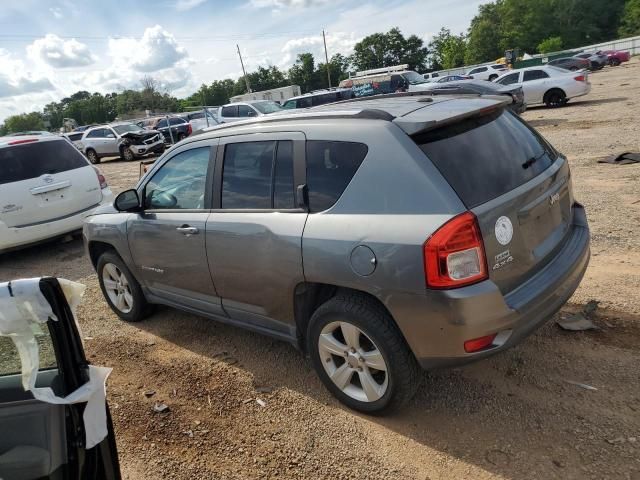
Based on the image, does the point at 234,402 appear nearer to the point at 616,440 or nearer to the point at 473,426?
the point at 473,426

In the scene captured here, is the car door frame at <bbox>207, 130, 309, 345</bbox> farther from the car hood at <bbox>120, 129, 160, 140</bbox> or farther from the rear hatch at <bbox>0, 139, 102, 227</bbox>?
the car hood at <bbox>120, 129, 160, 140</bbox>

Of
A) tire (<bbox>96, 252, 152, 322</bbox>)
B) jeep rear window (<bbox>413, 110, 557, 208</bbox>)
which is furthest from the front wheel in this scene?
jeep rear window (<bbox>413, 110, 557, 208</bbox>)

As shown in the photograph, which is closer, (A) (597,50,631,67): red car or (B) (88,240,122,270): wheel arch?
(B) (88,240,122,270): wheel arch

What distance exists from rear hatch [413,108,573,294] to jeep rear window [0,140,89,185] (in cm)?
641

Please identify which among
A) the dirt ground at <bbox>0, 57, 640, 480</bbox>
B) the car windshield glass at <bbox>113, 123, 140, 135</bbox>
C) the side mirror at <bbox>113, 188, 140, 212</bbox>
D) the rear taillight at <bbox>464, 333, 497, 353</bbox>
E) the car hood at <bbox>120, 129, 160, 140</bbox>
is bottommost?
the car hood at <bbox>120, 129, 160, 140</bbox>

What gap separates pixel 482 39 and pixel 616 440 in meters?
91.0

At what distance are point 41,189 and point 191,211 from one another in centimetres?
441

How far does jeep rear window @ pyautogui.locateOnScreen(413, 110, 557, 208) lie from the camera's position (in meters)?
2.60

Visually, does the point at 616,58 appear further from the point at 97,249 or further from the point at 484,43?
the point at 97,249

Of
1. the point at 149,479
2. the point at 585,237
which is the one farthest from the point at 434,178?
the point at 149,479

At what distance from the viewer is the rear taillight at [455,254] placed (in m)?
2.42

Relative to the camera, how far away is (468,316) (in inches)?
96.3

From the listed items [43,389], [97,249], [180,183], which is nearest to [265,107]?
[97,249]

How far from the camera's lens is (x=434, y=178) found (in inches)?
100
